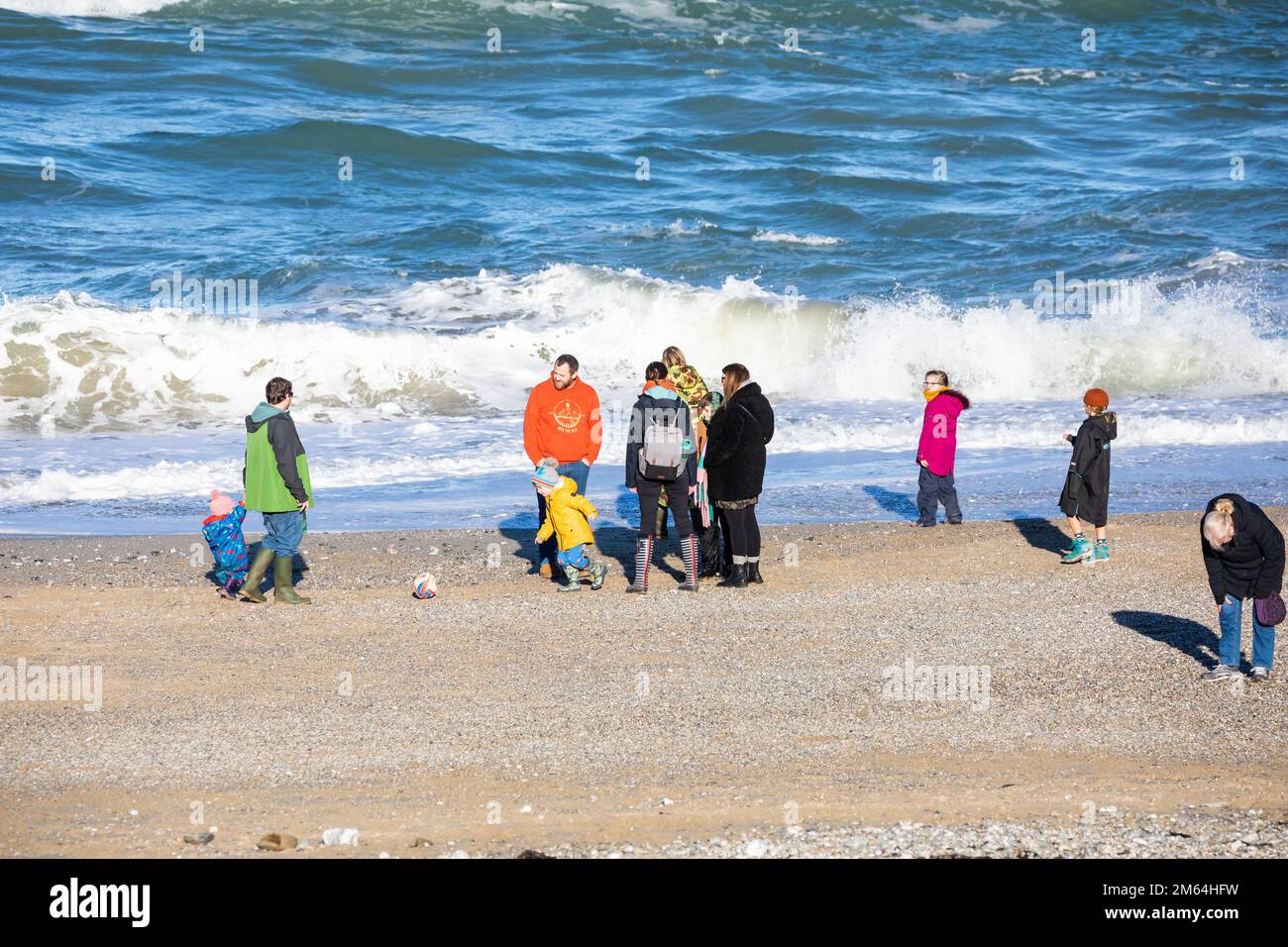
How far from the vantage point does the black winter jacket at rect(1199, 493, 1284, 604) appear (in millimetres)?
7480

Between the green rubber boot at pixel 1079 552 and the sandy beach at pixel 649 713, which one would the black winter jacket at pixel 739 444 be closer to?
the sandy beach at pixel 649 713

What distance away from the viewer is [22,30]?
3006 cm

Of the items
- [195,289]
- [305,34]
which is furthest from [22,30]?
[195,289]

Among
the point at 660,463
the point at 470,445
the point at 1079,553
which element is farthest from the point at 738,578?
the point at 470,445

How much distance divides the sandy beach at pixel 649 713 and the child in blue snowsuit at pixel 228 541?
0.29m

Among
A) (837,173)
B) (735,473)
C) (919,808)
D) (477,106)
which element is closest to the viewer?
(919,808)

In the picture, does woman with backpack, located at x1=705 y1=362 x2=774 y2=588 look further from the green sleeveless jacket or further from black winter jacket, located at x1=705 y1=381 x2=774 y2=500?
the green sleeveless jacket

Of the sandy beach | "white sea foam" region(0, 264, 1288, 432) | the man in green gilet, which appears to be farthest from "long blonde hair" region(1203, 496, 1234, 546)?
"white sea foam" region(0, 264, 1288, 432)

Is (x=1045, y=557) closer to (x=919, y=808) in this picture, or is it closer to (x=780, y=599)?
(x=780, y=599)

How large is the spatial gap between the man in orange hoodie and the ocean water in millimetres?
2448

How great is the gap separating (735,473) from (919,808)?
13.3ft

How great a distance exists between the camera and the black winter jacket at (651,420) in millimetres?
9633

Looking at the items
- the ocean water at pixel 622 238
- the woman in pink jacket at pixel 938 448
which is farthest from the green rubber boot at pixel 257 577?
the woman in pink jacket at pixel 938 448

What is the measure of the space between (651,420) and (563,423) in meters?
0.83
